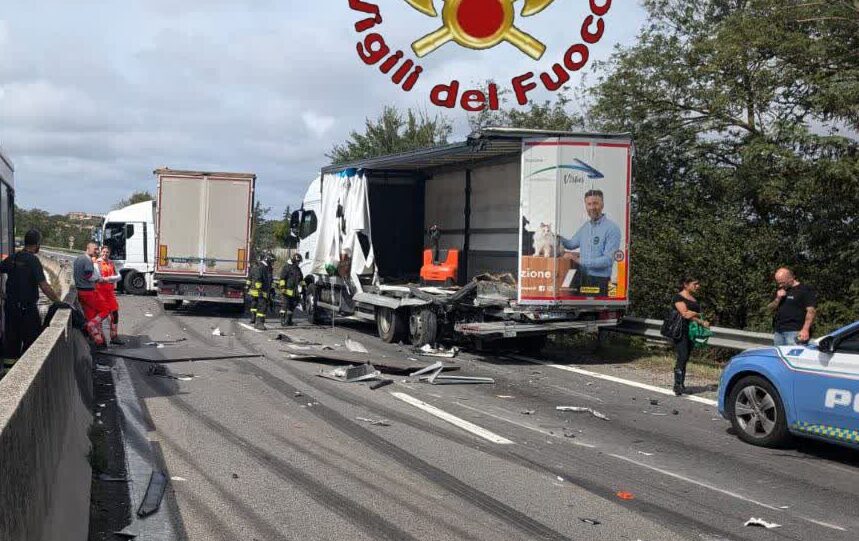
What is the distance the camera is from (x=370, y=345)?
17.1m

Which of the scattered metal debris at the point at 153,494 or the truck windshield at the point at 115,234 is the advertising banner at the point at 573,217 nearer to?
the scattered metal debris at the point at 153,494

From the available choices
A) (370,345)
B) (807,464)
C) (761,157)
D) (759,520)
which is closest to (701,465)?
(807,464)

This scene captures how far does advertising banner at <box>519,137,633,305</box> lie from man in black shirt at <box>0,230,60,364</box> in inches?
265

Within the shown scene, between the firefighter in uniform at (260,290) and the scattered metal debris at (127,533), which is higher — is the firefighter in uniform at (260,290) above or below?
above

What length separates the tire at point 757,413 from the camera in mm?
8336

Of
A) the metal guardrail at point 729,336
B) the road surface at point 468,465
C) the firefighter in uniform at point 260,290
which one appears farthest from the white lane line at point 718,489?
the firefighter in uniform at point 260,290

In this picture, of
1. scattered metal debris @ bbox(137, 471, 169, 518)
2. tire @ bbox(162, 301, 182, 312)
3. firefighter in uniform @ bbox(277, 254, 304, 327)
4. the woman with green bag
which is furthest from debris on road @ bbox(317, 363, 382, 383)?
tire @ bbox(162, 301, 182, 312)

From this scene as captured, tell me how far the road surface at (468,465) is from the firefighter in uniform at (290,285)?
8.11m

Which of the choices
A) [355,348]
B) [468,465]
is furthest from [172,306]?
[468,465]

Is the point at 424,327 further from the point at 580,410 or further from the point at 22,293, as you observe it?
the point at 22,293

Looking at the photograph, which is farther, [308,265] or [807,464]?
[308,265]

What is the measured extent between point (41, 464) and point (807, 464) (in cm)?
615

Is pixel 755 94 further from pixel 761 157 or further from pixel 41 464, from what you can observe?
pixel 41 464

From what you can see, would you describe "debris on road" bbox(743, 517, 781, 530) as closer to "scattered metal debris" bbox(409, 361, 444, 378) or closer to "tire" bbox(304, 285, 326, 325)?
"scattered metal debris" bbox(409, 361, 444, 378)
